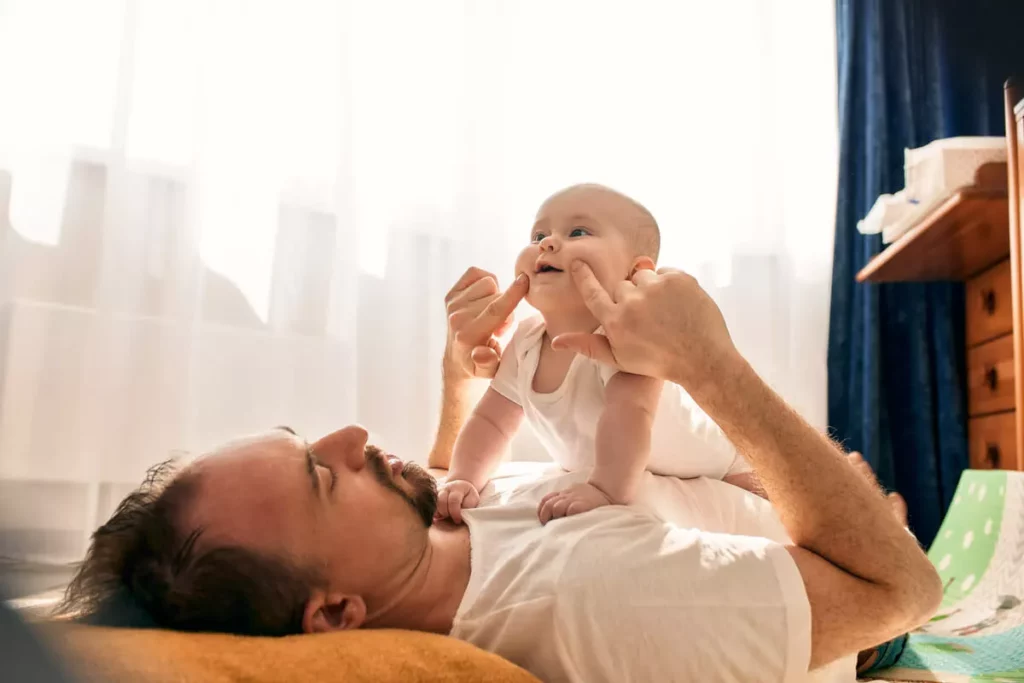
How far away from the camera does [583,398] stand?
102cm

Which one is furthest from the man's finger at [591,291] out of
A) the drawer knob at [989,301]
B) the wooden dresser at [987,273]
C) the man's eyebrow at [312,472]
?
the drawer knob at [989,301]

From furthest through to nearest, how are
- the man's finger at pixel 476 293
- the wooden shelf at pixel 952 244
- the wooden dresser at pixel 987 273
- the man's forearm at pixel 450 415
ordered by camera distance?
1. the wooden shelf at pixel 952 244
2. the wooden dresser at pixel 987 273
3. the man's forearm at pixel 450 415
4. the man's finger at pixel 476 293

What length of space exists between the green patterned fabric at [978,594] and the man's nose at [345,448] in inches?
30.1

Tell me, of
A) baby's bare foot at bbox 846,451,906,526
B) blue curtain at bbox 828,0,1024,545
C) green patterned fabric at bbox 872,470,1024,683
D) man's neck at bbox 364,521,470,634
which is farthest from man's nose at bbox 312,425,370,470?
blue curtain at bbox 828,0,1024,545

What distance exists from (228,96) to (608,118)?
45.3 inches

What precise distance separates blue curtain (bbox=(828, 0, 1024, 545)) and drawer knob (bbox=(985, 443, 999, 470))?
98mm

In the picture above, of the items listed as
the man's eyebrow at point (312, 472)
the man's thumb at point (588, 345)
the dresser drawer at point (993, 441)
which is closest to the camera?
the man's eyebrow at point (312, 472)

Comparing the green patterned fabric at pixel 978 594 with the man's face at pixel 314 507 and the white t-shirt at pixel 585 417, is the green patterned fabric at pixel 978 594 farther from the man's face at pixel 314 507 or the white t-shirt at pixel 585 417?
the man's face at pixel 314 507

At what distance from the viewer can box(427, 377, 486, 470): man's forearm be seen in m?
1.41

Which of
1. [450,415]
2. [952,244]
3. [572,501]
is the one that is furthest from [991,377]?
[572,501]

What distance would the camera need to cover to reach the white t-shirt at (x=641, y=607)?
0.68m

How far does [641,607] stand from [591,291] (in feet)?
1.21

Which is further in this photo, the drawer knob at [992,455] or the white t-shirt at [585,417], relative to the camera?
the drawer knob at [992,455]

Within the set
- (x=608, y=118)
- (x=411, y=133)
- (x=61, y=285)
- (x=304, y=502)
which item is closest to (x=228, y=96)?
(x=411, y=133)
